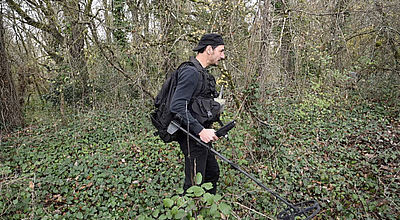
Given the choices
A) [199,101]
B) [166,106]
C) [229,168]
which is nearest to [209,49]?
[199,101]

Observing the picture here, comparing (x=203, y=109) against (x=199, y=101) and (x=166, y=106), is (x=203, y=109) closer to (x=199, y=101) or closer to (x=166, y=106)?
(x=199, y=101)

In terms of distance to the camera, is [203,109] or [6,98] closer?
[203,109]

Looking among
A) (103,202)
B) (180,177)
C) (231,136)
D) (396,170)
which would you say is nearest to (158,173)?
(180,177)

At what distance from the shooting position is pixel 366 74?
23.2 feet

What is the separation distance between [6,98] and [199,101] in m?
6.13

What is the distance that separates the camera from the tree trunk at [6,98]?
234 inches

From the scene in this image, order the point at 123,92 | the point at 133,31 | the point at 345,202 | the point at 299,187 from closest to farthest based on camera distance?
1. the point at 345,202
2. the point at 299,187
3. the point at 133,31
4. the point at 123,92

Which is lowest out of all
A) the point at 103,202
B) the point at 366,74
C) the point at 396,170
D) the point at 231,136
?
the point at 103,202

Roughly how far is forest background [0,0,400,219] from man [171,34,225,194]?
2.13 ft

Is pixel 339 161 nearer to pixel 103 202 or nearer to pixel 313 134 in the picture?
pixel 313 134

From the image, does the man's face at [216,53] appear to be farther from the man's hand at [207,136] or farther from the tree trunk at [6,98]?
the tree trunk at [6,98]

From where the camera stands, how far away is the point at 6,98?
6074 millimetres

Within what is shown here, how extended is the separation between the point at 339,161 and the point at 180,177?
288 cm

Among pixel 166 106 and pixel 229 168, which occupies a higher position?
pixel 166 106
